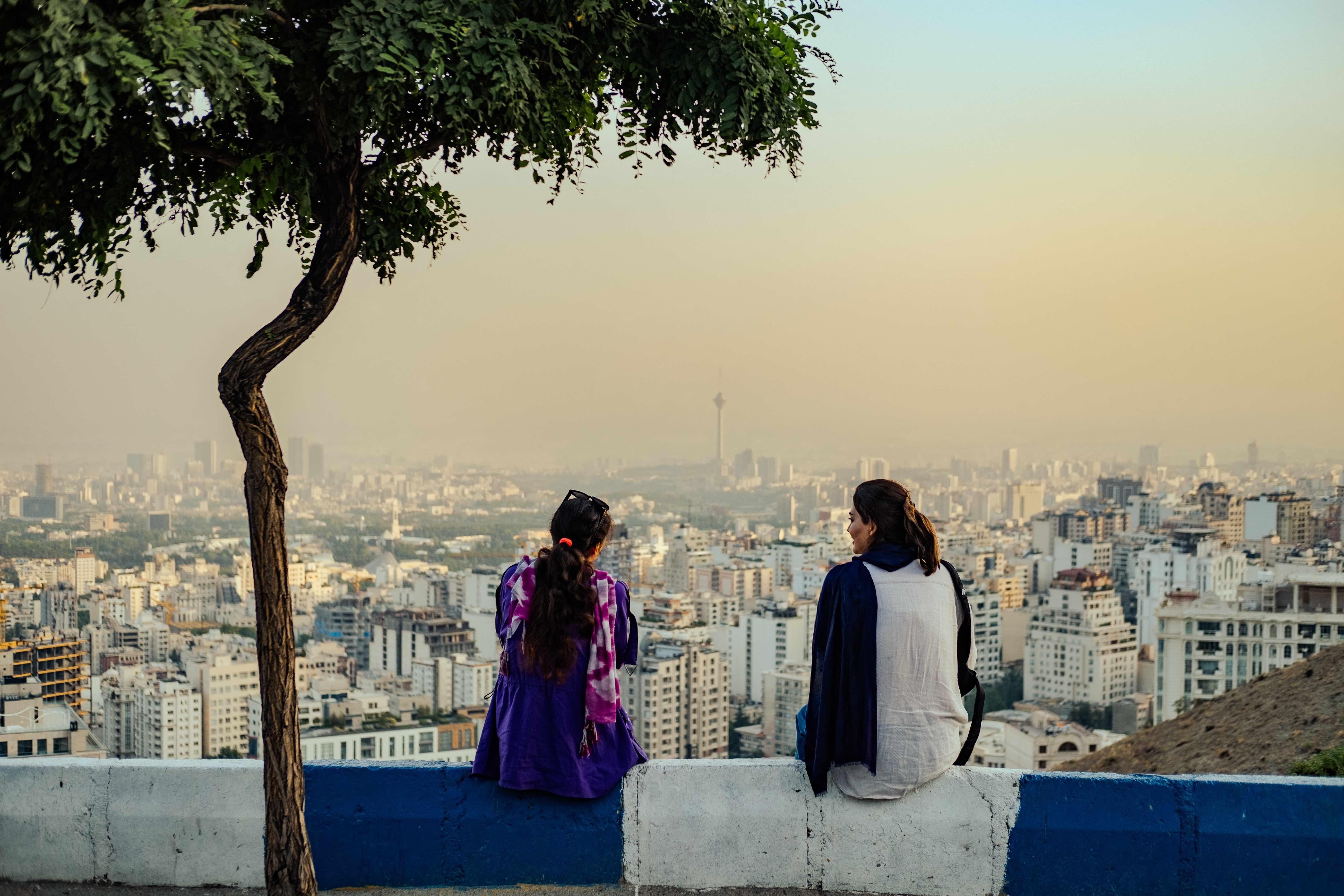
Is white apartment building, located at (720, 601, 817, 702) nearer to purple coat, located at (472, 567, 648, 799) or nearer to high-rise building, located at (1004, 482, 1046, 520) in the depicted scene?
high-rise building, located at (1004, 482, 1046, 520)

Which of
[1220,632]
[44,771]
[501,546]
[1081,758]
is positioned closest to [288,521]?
[501,546]

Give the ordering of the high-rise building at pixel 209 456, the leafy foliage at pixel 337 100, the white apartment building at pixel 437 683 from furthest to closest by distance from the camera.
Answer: the high-rise building at pixel 209 456
the white apartment building at pixel 437 683
the leafy foliage at pixel 337 100

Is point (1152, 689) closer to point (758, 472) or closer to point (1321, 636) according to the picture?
point (1321, 636)

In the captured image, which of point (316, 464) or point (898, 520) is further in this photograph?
point (316, 464)

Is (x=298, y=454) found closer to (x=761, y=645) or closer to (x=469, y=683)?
(x=469, y=683)

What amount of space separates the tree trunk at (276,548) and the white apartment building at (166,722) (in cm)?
2431

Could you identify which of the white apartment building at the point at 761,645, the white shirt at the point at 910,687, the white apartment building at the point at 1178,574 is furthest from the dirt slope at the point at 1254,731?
the white apartment building at the point at 1178,574

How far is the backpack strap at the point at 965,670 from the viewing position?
317 centimetres

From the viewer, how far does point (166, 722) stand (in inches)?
986

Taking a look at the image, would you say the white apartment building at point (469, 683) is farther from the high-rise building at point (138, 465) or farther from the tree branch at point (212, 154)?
the tree branch at point (212, 154)

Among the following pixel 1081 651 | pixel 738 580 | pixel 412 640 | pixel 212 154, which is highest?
pixel 212 154

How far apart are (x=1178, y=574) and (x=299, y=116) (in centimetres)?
4915

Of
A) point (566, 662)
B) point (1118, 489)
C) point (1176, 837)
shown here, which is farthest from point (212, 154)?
point (1118, 489)

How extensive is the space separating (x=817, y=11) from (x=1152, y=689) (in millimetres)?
40425
